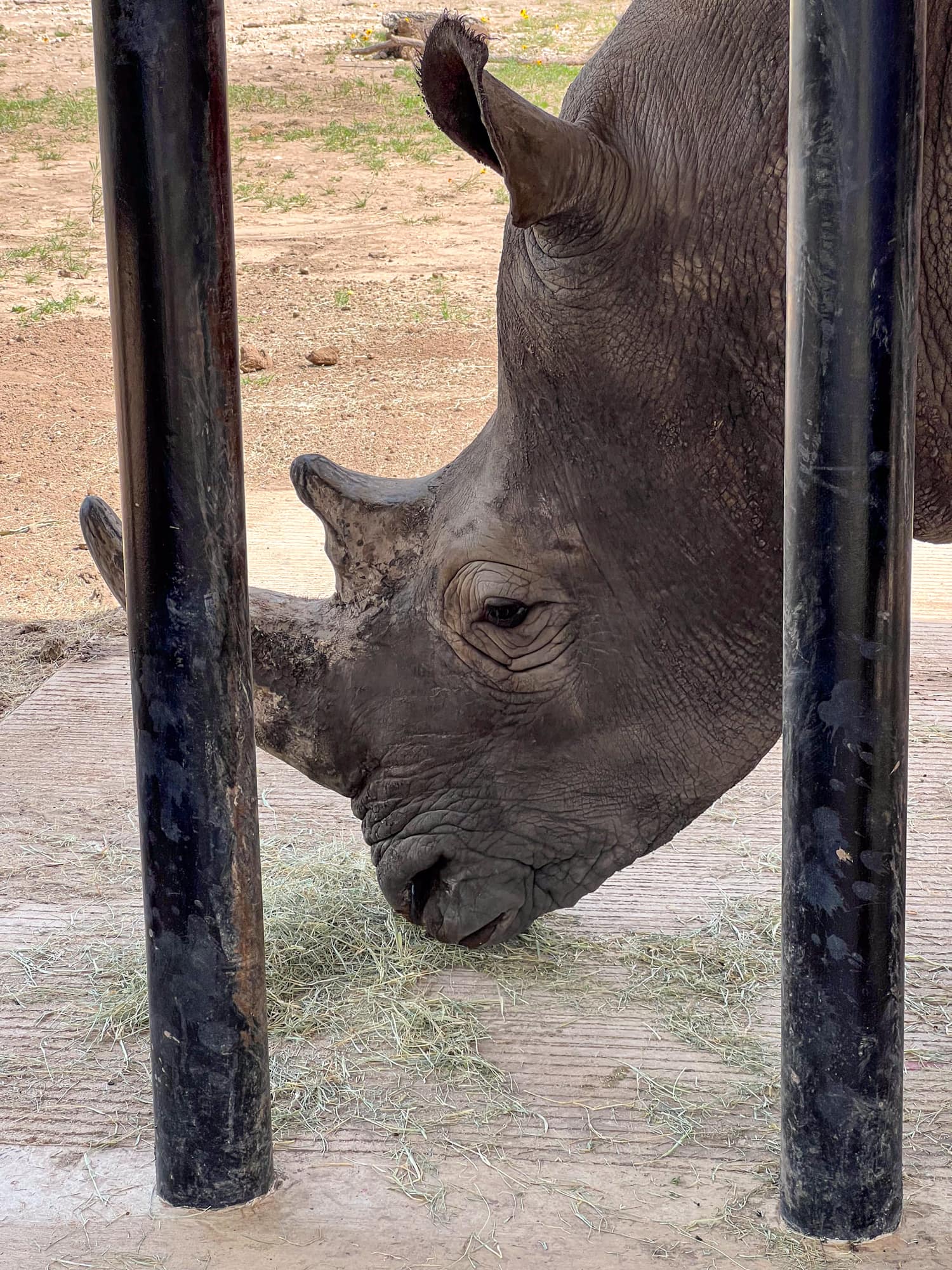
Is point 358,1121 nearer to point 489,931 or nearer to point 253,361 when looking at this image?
point 489,931

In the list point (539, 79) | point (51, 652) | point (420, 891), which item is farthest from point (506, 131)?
point (539, 79)

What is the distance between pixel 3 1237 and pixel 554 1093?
98 cm

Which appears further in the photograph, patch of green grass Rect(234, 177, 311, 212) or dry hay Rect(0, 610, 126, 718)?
patch of green grass Rect(234, 177, 311, 212)

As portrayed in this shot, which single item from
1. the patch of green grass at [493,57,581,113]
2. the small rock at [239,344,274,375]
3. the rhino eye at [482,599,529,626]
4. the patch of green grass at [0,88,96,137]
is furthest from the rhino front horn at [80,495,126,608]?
the patch of green grass at [0,88,96,137]

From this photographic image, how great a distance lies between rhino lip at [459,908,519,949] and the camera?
314 centimetres

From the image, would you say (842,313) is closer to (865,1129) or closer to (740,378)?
(740,378)

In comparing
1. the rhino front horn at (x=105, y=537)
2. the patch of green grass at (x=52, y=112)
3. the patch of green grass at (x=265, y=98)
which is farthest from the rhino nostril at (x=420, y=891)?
the patch of green grass at (x=265, y=98)

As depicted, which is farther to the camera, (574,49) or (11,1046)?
(574,49)

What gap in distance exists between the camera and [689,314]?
2.80 m

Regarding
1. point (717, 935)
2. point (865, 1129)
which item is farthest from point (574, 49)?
Result: point (865, 1129)

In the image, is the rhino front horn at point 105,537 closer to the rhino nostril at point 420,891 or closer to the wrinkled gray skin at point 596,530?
the wrinkled gray skin at point 596,530

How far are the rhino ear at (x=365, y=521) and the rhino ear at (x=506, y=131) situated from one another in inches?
30.1

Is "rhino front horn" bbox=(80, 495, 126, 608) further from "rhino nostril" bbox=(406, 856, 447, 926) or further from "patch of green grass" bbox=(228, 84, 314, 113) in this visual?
"patch of green grass" bbox=(228, 84, 314, 113)

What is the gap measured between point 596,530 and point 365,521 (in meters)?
0.54
